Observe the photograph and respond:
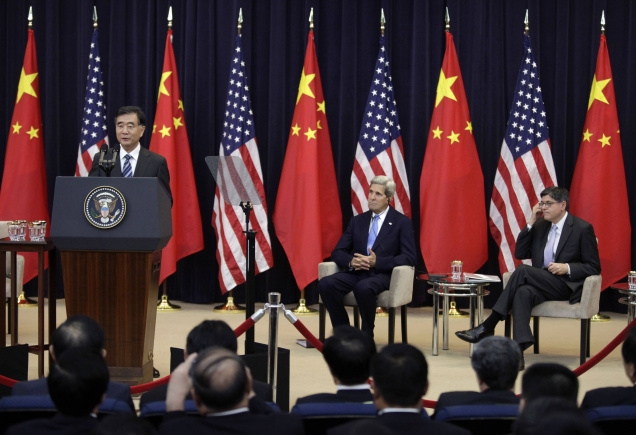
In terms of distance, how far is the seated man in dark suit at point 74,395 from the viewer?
256 centimetres

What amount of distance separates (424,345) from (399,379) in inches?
180

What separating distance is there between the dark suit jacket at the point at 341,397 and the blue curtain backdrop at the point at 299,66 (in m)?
5.57

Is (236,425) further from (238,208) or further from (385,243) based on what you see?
(238,208)

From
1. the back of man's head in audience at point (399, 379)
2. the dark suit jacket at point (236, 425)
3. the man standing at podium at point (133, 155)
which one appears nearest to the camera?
the dark suit jacket at point (236, 425)

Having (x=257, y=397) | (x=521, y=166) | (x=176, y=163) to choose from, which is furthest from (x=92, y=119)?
(x=257, y=397)

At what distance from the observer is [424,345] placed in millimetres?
7211

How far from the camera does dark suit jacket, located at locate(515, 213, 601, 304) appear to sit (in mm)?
6594

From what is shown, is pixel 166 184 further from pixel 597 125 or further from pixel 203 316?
pixel 597 125

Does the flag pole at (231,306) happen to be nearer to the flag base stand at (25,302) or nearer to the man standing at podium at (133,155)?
the flag base stand at (25,302)

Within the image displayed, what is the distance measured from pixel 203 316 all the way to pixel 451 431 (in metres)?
6.10

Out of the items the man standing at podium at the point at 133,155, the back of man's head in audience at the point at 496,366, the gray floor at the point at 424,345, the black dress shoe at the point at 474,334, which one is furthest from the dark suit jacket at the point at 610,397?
the black dress shoe at the point at 474,334

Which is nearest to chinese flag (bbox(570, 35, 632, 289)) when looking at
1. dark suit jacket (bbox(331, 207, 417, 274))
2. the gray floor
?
the gray floor

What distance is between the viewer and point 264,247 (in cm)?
859

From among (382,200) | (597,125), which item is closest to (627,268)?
(597,125)
